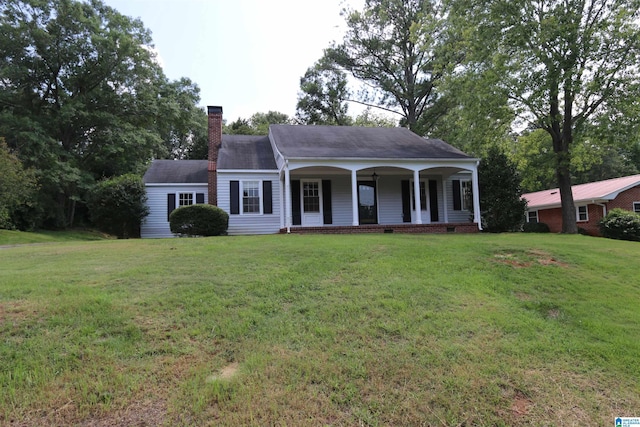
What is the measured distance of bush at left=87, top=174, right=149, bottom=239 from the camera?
16641mm

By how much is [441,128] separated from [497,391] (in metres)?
27.6

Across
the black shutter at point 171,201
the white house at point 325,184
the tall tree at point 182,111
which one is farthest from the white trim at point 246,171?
the tall tree at point 182,111

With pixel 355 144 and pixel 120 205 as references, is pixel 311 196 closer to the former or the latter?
pixel 355 144

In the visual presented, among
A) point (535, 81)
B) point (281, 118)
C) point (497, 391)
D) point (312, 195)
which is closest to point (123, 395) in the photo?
point (497, 391)

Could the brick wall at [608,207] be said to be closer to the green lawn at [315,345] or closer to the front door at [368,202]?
the front door at [368,202]

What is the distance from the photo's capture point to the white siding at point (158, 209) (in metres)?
17.8

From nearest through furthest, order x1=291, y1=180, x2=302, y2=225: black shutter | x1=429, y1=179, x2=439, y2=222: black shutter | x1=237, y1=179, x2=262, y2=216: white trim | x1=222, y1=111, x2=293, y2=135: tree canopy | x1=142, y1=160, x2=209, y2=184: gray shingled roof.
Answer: x1=237, y1=179, x2=262, y2=216: white trim, x1=291, y1=180, x2=302, y2=225: black shutter, x1=429, y1=179, x2=439, y2=222: black shutter, x1=142, y1=160, x2=209, y2=184: gray shingled roof, x1=222, y1=111, x2=293, y2=135: tree canopy

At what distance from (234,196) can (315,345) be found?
41.1 feet

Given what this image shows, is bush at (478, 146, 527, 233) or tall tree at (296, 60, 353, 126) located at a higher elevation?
tall tree at (296, 60, 353, 126)

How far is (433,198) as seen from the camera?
1800 cm

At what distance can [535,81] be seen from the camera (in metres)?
15.5

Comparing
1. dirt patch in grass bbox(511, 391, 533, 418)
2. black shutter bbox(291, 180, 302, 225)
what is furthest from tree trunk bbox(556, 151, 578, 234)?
dirt patch in grass bbox(511, 391, 533, 418)

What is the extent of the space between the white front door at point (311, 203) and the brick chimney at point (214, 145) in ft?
12.2

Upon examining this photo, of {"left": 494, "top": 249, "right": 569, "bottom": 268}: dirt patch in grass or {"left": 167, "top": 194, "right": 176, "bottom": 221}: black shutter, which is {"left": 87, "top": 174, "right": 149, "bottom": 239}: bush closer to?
{"left": 167, "top": 194, "right": 176, "bottom": 221}: black shutter
